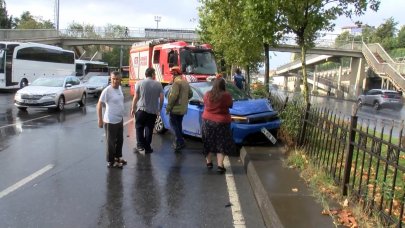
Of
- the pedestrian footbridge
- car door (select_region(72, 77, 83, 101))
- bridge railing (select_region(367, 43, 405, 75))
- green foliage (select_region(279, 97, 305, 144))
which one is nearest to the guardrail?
the pedestrian footbridge

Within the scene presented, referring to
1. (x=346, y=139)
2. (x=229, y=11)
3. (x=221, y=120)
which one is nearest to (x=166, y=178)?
(x=221, y=120)

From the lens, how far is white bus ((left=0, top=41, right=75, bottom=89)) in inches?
1176

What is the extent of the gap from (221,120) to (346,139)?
91.8 inches

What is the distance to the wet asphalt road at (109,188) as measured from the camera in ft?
17.2

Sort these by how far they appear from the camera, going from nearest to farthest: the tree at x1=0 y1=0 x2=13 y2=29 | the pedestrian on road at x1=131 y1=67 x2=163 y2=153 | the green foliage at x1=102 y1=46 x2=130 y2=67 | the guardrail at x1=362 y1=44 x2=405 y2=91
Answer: the pedestrian on road at x1=131 y1=67 x2=163 y2=153 → the guardrail at x1=362 y1=44 x2=405 y2=91 → the tree at x1=0 y1=0 x2=13 y2=29 → the green foliage at x1=102 y1=46 x2=130 y2=67

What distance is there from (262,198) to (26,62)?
1164 inches

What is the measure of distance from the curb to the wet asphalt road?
0.10m

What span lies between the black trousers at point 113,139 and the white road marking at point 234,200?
6.43 ft

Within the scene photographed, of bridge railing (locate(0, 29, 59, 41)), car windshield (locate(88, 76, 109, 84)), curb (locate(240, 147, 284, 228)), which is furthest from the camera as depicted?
bridge railing (locate(0, 29, 59, 41))

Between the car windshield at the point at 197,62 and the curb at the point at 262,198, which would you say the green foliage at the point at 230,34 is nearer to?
the car windshield at the point at 197,62

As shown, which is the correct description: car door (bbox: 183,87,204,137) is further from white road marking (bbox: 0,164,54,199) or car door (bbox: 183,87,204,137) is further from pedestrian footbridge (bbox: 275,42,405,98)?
pedestrian footbridge (bbox: 275,42,405,98)

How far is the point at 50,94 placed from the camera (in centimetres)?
1708

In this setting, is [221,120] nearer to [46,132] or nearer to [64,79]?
[46,132]

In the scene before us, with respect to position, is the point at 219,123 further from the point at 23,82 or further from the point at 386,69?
the point at 386,69
